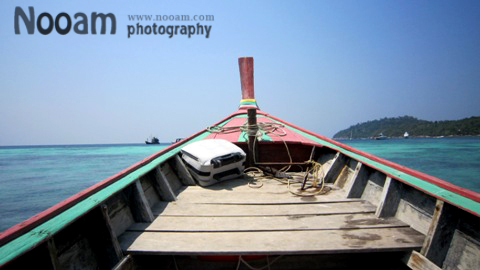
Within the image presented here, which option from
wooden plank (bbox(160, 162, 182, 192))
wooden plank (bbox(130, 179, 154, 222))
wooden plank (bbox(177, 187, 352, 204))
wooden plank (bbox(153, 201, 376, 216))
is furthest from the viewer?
wooden plank (bbox(160, 162, 182, 192))

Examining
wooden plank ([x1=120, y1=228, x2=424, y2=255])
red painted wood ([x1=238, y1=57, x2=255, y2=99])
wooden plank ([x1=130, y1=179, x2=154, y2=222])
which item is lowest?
wooden plank ([x1=120, y1=228, x2=424, y2=255])

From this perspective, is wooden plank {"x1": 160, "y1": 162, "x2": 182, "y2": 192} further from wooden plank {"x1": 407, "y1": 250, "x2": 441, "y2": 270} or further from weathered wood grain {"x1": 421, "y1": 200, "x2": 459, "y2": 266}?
weathered wood grain {"x1": 421, "y1": 200, "x2": 459, "y2": 266}

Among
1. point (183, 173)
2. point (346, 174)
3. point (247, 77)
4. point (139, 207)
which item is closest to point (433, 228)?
point (346, 174)

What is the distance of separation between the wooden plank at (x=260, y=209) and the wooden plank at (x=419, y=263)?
2.34ft

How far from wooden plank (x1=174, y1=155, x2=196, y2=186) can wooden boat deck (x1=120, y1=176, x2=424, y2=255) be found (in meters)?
0.49

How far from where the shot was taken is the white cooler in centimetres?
316

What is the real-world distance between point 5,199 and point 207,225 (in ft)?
59.8

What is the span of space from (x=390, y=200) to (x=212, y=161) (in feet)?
6.81

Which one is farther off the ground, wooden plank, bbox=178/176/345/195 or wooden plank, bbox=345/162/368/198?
wooden plank, bbox=345/162/368/198

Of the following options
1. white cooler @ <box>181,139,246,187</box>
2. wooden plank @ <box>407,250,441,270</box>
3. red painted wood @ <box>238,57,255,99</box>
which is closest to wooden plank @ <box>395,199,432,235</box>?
wooden plank @ <box>407,250,441,270</box>

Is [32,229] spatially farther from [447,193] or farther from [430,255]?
[447,193]

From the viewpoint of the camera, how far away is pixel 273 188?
3236mm

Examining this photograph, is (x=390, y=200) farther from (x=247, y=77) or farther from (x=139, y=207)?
(x=247, y=77)

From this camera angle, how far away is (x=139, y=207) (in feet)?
7.34
